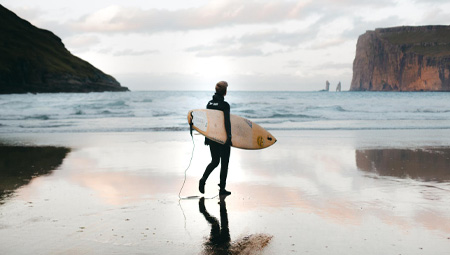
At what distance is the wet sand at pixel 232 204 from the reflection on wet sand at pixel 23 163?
36 mm

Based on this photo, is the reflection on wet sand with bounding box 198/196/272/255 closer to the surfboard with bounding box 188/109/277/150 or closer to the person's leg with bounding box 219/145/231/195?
the person's leg with bounding box 219/145/231/195

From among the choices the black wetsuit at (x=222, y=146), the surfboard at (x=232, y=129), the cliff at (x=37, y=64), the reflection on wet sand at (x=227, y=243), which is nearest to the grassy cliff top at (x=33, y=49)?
the cliff at (x=37, y=64)

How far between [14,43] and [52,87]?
3492cm

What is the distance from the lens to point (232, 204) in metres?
6.18

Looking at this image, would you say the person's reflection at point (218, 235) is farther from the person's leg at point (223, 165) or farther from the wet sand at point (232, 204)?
the person's leg at point (223, 165)

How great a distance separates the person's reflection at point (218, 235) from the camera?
4.24m

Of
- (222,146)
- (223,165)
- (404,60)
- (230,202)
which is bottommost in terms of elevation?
(230,202)

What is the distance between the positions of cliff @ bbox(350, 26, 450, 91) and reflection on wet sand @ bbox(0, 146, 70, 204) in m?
173

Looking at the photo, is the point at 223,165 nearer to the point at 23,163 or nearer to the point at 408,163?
the point at 408,163

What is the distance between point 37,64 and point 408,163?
5754 inches

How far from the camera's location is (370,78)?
183875 mm

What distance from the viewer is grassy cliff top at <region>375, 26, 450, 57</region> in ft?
578

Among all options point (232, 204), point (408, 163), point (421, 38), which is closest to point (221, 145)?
point (232, 204)

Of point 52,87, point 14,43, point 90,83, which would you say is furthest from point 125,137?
point 14,43
